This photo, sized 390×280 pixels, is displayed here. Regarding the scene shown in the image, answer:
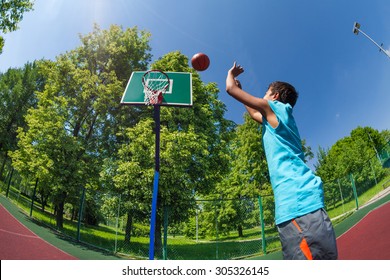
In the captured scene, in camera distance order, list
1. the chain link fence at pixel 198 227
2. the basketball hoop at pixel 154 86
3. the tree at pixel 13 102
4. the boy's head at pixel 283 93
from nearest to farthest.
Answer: the boy's head at pixel 283 93 < the basketball hoop at pixel 154 86 < the chain link fence at pixel 198 227 < the tree at pixel 13 102

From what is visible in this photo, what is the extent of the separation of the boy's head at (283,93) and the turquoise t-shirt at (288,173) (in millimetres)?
243

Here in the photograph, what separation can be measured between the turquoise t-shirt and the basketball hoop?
501 cm

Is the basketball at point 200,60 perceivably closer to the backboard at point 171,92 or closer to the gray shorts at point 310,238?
the backboard at point 171,92

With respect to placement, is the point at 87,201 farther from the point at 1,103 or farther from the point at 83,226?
the point at 1,103

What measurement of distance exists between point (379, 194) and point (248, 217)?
10191 millimetres

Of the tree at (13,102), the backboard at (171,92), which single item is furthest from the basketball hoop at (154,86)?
the tree at (13,102)

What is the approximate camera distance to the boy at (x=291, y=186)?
1604 millimetres

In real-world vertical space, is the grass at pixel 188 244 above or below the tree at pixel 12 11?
below

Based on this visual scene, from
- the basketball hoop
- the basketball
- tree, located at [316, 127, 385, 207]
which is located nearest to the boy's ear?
the basketball

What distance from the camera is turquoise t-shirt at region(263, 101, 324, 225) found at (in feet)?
5.79

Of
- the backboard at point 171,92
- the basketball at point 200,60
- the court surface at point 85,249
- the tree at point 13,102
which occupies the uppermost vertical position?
the tree at point 13,102

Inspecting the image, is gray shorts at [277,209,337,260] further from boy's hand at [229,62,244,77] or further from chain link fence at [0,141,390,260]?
chain link fence at [0,141,390,260]

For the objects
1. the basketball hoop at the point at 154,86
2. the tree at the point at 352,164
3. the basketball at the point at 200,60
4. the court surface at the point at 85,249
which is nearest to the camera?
the basketball at the point at 200,60
